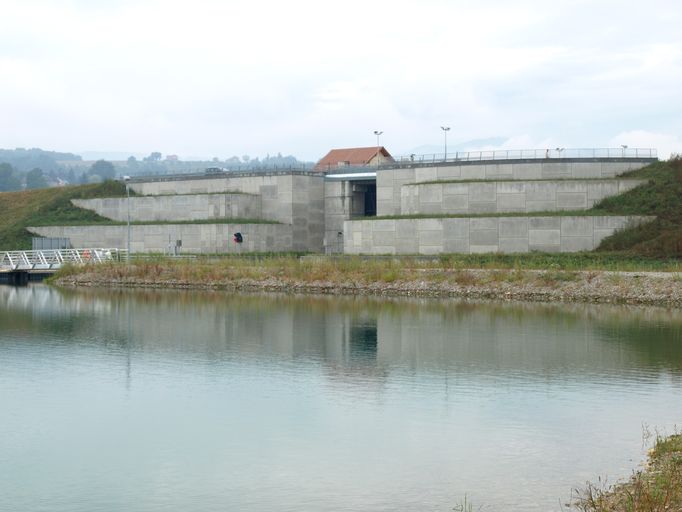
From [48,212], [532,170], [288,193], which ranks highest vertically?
[532,170]

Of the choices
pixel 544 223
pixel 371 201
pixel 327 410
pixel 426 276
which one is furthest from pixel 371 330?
pixel 371 201

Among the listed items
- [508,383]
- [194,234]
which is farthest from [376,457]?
[194,234]

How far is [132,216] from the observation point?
105000mm

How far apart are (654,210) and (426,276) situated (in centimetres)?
2430

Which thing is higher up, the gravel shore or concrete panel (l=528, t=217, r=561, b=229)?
concrete panel (l=528, t=217, r=561, b=229)

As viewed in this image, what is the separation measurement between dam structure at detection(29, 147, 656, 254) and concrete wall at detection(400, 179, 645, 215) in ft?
0.30

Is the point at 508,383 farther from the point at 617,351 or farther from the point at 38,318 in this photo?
the point at 38,318

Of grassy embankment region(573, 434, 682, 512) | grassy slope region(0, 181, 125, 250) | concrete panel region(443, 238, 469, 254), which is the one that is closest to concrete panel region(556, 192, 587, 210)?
concrete panel region(443, 238, 469, 254)

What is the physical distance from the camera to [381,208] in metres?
96.3

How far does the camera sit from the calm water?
20.5 meters

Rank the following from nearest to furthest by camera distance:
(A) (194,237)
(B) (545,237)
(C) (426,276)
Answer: (C) (426,276)
(B) (545,237)
(A) (194,237)

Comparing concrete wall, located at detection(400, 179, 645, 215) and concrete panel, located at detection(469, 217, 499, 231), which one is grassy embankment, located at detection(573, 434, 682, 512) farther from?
concrete wall, located at detection(400, 179, 645, 215)

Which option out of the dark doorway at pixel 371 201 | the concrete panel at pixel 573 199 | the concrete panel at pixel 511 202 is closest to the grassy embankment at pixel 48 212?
the dark doorway at pixel 371 201

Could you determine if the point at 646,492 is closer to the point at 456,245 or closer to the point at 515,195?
the point at 456,245
